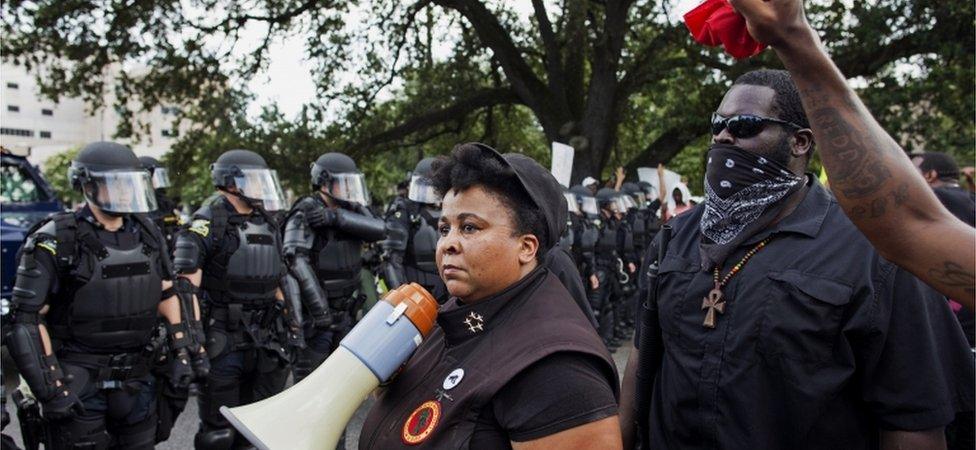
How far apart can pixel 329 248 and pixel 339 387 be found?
486 cm

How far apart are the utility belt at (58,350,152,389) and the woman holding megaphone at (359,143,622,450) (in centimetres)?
282

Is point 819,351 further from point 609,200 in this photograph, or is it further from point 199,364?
point 609,200

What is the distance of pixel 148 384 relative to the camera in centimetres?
447

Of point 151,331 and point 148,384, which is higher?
point 151,331

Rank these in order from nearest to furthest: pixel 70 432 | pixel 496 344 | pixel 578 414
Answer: pixel 578 414
pixel 496 344
pixel 70 432

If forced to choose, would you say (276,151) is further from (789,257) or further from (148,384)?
(789,257)

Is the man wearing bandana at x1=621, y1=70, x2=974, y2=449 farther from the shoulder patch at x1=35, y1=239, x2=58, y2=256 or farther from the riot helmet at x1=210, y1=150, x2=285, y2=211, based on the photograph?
the riot helmet at x1=210, y1=150, x2=285, y2=211

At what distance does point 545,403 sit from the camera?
1658mm

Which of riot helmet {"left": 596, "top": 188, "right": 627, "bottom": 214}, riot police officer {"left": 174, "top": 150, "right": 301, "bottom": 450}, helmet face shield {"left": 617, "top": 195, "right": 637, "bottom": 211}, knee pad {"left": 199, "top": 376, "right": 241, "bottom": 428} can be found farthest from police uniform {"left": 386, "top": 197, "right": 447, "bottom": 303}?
helmet face shield {"left": 617, "top": 195, "right": 637, "bottom": 211}

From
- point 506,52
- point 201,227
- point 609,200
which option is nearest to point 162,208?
point 201,227

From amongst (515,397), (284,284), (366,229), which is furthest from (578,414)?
(366,229)

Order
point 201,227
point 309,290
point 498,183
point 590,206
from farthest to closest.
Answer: point 590,206
point 309,290
point 201,227
point 498,183

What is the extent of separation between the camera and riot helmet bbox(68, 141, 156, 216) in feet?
14.1

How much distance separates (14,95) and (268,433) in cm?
8474
